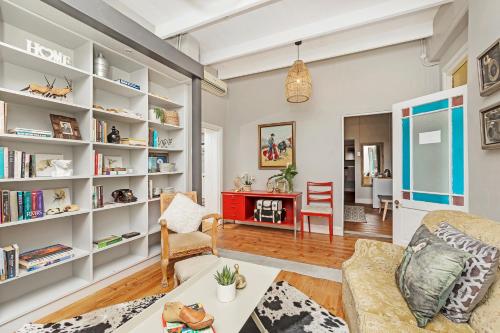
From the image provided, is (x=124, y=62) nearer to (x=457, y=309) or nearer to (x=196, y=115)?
(x=196, y=115)

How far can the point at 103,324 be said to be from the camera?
1698 mm

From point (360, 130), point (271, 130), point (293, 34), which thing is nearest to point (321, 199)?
point (271, 130)

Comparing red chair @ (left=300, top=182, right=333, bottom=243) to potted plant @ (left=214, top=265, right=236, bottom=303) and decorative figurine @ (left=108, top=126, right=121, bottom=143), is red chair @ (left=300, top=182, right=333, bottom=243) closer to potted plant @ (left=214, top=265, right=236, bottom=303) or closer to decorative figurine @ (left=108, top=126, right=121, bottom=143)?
potted plant @ (left=214, top=265, right=236, bottom=303)

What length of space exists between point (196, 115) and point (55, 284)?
95.1 inches

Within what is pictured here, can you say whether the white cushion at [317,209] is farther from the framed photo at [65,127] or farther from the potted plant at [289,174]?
the framed photo at [65,127]

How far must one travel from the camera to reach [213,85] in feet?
13.4

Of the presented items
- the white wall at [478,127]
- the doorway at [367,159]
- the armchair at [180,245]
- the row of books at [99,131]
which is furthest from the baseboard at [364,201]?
the row of books at [99,131]

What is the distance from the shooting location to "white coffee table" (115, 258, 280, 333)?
1.12 m

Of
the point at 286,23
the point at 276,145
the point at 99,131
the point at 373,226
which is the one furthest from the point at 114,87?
the point at 373,226

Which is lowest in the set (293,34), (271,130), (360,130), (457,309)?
(457,309)

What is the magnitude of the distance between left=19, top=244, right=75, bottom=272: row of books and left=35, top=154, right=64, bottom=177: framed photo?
26.9 inches

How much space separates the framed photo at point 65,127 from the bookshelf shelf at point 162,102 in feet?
3.04

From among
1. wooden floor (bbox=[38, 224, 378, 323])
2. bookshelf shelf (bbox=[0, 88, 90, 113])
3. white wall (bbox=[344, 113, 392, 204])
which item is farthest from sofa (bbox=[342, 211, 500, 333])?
white wall (bbox=[344, 113, 392, 204])

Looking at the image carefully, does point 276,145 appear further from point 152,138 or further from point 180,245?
point 180,245
